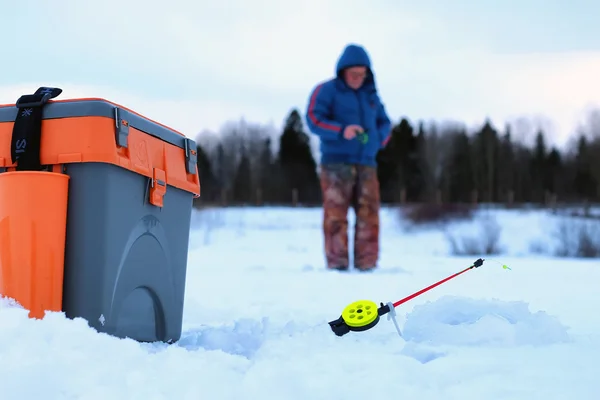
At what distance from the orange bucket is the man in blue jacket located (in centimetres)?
294

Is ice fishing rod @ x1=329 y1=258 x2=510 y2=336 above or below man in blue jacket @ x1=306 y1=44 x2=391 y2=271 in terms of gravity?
below

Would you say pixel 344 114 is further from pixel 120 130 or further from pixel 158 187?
pixel 120 130

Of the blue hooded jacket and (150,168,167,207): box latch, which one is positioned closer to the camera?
(150,168,167,207): box latch

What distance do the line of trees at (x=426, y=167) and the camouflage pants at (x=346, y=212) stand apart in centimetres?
1859

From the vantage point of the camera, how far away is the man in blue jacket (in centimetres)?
442

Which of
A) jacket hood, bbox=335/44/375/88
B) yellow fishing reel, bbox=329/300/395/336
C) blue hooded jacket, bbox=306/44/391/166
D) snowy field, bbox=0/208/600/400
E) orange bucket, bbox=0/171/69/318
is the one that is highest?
jacket hood, bbox=335/44/375/88

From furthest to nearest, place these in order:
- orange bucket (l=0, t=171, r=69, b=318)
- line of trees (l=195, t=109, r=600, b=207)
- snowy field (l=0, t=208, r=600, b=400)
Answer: line of trees (l=195, t=109, r=600, b=207), orange bucket (l=0, t=171, r=69, b=318), snowy field (l=0, t=208, r=600, b=400)

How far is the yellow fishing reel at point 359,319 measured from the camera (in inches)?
69.0

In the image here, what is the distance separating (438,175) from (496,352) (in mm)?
25219

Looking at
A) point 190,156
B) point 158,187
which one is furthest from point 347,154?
point 158,187

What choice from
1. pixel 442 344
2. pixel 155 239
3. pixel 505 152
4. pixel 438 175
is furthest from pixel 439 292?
pixel 505 152

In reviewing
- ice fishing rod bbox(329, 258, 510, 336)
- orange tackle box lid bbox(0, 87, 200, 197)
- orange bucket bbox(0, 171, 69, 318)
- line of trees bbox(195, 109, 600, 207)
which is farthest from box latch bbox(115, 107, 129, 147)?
line of trees bbox(195, 109, 600, 207)

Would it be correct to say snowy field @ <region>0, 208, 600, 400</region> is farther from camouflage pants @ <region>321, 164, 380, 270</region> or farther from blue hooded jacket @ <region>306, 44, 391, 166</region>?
blue hooded jacket @ <region>306, 44, 391, 166</region>

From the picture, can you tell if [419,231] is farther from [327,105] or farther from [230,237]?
[327,105]
